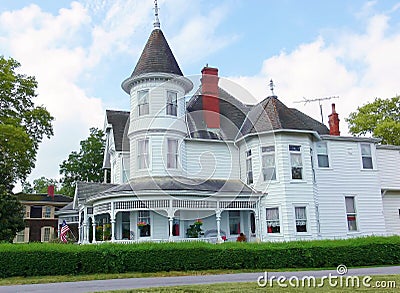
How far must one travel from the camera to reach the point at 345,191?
24422mm

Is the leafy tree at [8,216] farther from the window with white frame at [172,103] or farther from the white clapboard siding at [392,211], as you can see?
the white clapboard siding at [392,211]

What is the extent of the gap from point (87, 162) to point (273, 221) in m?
31.1

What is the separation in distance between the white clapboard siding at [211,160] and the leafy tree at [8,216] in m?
13.7

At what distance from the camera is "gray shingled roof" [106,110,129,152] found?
2489cm

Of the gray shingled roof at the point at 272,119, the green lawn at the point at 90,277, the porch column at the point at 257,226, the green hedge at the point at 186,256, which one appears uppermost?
the gray shingled roof at the point at 272,119

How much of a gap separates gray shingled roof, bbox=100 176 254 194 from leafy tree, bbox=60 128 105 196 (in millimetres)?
26383

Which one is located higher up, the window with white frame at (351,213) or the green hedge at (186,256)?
the window with white frame at (351,213)

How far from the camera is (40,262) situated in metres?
14.1

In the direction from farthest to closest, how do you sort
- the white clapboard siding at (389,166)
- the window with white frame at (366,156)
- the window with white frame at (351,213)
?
the white clapboard siding at (389,166), the window with white frame at (366,156), the window with white frame at (351,213)

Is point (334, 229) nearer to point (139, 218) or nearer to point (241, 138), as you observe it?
point (241, 138)

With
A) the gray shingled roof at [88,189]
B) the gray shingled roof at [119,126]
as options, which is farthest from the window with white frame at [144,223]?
the gray shingled roof at [119,126]

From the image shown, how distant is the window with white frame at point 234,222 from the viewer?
76.7ft

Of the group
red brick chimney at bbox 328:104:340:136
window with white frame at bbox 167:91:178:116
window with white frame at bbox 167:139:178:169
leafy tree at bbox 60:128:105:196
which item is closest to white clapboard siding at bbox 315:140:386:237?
red brick chimney at bbox 328:104:340:136

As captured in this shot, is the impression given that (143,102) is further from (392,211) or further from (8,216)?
(392,211)
